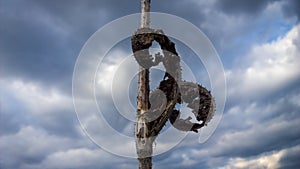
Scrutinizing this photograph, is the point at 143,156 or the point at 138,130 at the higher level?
the point at 138,130

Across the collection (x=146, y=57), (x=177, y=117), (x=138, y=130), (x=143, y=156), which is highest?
(x=146, y=57)

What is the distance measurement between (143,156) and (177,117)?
5361 mm

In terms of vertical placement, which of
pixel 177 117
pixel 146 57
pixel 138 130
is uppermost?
pixel 146 57

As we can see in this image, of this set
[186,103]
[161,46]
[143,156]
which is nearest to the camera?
[143,156]

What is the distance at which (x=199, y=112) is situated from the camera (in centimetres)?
2978

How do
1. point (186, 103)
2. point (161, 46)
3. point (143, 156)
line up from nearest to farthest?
point (143, 156), point (161, 46), point (186, 103)

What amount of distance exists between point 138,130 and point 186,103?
5.22m

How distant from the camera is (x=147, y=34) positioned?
88.0 feet

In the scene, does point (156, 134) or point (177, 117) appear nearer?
point (156, 134)

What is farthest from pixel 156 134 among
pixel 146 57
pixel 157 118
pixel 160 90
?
pixel 146 57

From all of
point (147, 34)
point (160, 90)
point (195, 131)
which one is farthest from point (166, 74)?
point (195, 131)

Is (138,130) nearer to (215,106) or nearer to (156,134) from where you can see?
(156,134)

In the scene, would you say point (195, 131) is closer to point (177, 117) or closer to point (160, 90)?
point (177, 117)

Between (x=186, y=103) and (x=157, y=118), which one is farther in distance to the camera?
(x=186, y=103)
